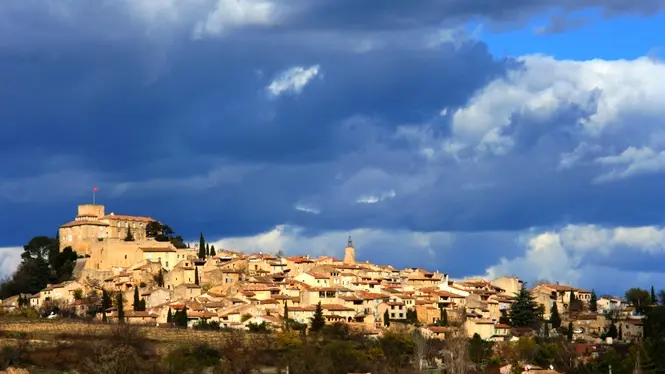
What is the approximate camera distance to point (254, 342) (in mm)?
74375

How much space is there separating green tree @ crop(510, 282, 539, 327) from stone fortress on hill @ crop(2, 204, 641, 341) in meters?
1.29

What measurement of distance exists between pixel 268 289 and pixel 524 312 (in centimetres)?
1741

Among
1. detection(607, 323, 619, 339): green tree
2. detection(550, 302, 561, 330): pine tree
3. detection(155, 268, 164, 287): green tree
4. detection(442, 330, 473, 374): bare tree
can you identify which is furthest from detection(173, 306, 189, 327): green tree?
detection(607, 323, 619, 339): green tree

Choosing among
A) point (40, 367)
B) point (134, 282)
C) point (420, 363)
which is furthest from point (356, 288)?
point (40, 367)

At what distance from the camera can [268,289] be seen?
8744cm

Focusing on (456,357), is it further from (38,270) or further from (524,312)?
(38,270)

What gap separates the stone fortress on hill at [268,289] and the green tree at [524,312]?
129cm

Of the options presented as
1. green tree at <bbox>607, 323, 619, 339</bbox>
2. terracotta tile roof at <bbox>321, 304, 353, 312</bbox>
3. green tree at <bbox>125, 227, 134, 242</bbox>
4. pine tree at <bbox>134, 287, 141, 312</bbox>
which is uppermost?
green tree at <bbox>125, 227, 134, 242</bbox>

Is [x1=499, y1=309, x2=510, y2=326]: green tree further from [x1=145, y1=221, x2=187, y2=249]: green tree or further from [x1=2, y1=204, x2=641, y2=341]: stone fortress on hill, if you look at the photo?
[x1=145, y1=221, x2=187, y2=249]: green tree

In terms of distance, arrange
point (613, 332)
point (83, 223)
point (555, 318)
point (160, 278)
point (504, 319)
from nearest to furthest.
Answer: point (613, 332) < point (555, 318) < point (504, 319) < point (160, 278) < point (83, 223)

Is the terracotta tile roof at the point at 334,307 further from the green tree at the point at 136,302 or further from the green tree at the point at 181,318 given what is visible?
the green tree at the point at 136,302

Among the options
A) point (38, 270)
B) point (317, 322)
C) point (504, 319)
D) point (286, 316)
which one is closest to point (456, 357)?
point (317, 322)

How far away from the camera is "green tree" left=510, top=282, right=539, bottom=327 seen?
8862 cm

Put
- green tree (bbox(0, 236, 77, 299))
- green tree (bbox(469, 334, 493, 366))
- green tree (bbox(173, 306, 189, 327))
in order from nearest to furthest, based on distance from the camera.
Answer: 1. green tree (bbox(469, 334, 493, 366))
2. green tree (bbox(173, 306, 189, 327))
3. green tree (bbox(0, 236, 77, 299))
